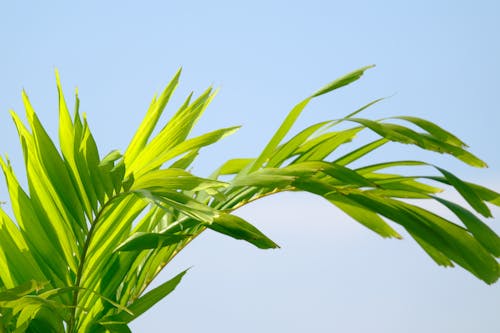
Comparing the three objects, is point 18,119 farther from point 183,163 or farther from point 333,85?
point 333,85

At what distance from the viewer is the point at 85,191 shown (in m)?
1.66

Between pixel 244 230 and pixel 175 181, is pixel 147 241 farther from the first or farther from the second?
pixel 244 230

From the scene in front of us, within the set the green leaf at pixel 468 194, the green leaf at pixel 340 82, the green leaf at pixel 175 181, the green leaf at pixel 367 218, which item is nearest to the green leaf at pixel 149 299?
the green leaf at pixel 175 181

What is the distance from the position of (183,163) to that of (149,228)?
162 millimetres

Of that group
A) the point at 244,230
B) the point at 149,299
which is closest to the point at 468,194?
the point at 244,230

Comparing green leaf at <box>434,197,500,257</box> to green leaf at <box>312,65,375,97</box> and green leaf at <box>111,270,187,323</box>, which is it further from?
green leaf at <box>111,270,187,323</box>

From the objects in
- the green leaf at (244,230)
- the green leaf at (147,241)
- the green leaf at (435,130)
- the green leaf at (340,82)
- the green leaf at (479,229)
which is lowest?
the green leaf at (147,241)

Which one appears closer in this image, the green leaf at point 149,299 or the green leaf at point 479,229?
the green leaf at point 479,229

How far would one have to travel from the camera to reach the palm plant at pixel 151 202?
5.15 ft

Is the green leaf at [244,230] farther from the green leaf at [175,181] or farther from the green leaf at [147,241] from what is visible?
the green leaf at [147,241]

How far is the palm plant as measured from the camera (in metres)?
1.57

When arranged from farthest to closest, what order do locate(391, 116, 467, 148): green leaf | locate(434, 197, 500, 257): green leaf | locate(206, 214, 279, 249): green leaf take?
locate(391, 116, 467, 148): green leaf, locate(434, 197, 500, 257): green leaf, locate(206, 214, 279, 249): green leaf

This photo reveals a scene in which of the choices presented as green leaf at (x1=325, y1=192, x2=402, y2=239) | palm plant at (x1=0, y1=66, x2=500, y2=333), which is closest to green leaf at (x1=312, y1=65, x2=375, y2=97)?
palm plant at (x1=0, y1=66, x2=500, y2=333)

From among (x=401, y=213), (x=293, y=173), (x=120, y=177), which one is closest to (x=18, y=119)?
(x=120, y=177)
